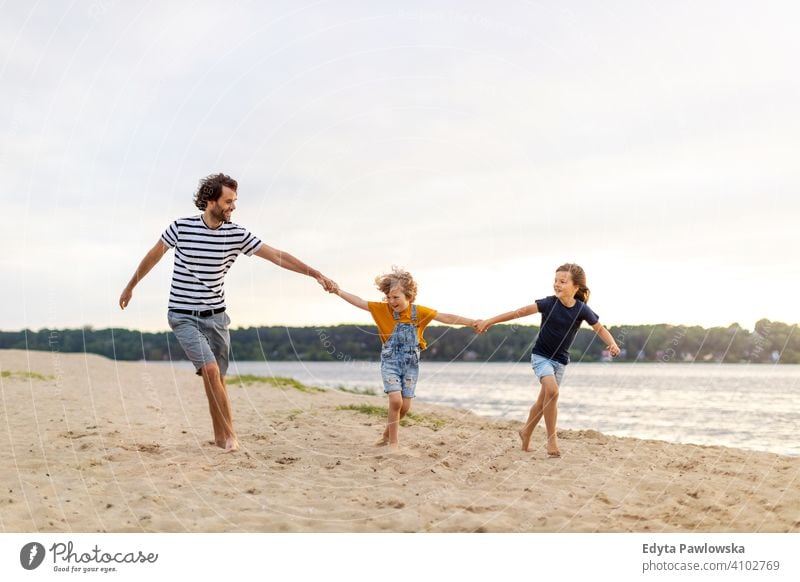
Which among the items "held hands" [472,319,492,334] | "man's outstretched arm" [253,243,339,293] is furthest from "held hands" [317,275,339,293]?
"held hands" [472,319,492,334]

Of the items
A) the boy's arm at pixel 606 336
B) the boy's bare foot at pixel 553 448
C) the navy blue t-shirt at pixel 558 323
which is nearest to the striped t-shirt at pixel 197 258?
the navy blue t-shirt at pixel 558 323

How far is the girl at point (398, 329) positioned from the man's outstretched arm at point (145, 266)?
2222 mm

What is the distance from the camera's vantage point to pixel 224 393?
951cm

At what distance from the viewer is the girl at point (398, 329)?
9.65 meters

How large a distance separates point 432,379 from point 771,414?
59.6 ft

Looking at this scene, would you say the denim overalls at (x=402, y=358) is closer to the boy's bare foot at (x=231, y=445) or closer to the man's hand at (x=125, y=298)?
the boy's bare foot at (x=231, y=445)

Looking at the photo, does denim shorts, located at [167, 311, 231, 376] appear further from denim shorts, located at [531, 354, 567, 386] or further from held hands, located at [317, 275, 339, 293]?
denim shorts, located at [531, 354, 567, 386]

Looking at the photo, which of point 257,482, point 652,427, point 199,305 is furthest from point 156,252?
point 652,427

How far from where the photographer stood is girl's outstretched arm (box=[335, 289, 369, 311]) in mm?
9852

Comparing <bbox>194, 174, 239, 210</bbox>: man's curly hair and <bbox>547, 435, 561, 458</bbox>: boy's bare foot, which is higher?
<bbox>194, 174, 239, 210</bbox>: man's curly hair

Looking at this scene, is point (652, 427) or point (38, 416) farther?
point (652, 427)

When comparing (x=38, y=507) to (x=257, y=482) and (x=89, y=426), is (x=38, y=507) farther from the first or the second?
(x=89, y=426)

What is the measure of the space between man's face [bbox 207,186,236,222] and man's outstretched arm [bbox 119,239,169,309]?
28.5 inches

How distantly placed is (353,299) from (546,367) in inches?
101
